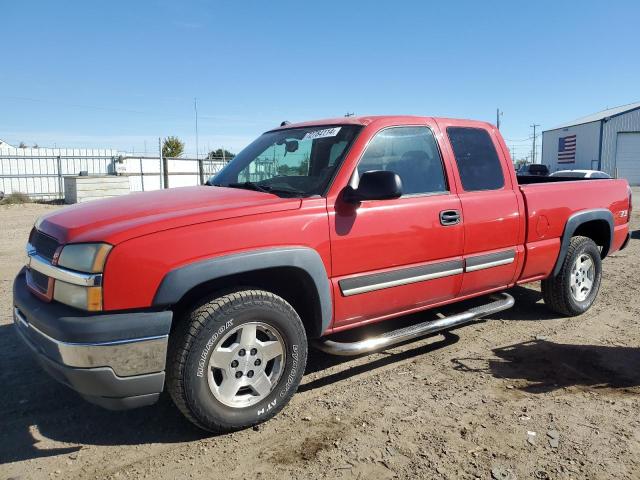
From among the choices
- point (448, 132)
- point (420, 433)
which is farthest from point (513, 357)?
point (448, 132)

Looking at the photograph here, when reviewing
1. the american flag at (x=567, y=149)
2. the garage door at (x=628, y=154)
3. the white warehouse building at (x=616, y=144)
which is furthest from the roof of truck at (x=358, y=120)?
the american flag at (x=567, y=149)

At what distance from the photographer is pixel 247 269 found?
9.67 feet

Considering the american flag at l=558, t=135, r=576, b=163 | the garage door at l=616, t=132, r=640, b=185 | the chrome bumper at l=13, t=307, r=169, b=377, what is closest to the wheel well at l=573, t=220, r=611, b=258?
the chrome bumper at l=13, t=307, r=169, b=377

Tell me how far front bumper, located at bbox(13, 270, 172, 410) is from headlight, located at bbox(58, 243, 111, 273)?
9.3 inches

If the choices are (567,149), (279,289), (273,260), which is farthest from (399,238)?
(567,149)

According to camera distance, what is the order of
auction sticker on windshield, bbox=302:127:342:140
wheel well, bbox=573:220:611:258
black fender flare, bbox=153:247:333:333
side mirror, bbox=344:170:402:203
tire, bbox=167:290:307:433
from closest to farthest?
black fender flare, bbox=153:247:333:333 → tire, bbox=167:290:307:433 → side mirror, bbox=344:170:402:203 → auction sticker on windshield, bbox=302:127:342:140 → wheel well, bbox=573:220:611:258

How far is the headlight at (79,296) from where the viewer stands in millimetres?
2613

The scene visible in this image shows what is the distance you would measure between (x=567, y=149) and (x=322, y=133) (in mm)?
43902

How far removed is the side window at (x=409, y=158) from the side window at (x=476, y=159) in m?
0.25

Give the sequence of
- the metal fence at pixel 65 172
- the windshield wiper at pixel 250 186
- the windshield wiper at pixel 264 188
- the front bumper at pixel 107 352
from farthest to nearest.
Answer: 1. the metal fence at pixel 65 172
2. the windshield wiper at pixel 250 186
3. the windshield wiper at pixel 264 188
4. the front bumper at pixel 107 352

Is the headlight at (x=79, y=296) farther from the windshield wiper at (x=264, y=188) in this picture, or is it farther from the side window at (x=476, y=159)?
the side window at (x=476, y=159)

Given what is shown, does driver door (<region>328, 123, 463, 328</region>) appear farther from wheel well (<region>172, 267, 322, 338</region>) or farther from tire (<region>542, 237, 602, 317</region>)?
tire (<region>542, 237, 602, 317</region>)

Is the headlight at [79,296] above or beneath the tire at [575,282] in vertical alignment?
above

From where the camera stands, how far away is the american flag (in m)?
41.1
